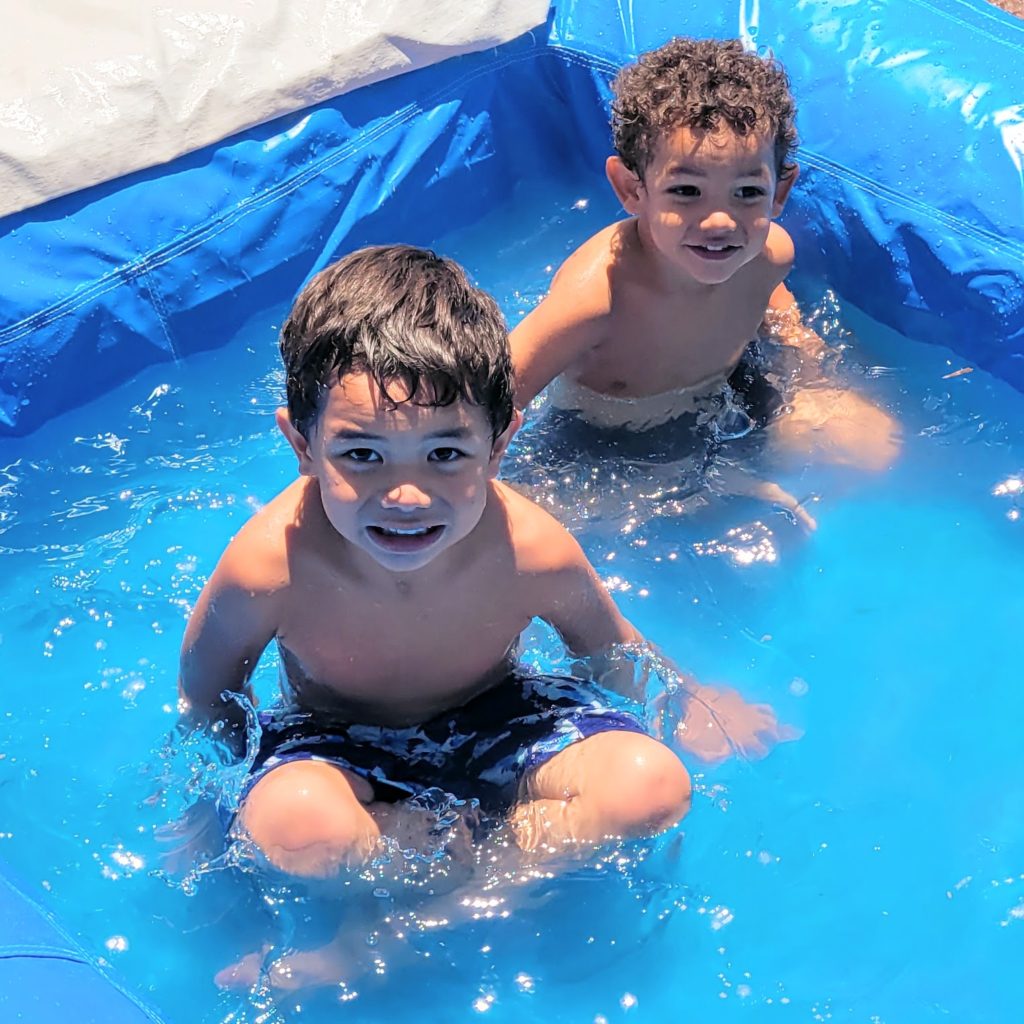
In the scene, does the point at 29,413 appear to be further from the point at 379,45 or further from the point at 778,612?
the point at 778,612

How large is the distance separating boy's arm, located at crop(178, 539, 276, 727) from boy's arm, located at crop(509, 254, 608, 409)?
94cm

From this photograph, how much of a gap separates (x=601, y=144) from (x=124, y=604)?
1.85 meters

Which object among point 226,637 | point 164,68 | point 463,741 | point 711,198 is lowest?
point 463,741

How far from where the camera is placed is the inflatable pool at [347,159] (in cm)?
312

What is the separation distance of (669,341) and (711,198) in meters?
0.36

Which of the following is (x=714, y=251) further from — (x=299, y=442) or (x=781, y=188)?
(x=299, y=442)

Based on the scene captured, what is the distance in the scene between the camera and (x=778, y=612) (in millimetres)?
3014

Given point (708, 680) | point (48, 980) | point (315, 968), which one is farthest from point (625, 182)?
point (48, 980)

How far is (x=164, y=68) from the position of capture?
3.24m

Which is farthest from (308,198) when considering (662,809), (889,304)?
(662,809)

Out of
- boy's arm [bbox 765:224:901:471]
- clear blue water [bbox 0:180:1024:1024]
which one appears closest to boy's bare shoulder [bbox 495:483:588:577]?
clear blue water [bbox 0:180:1024:1024]

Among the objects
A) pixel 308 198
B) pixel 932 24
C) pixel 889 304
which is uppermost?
pixel 932 24

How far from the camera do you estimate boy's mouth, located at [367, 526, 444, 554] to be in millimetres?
1988

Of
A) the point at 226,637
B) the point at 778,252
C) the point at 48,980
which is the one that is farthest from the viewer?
the point at 778,252
